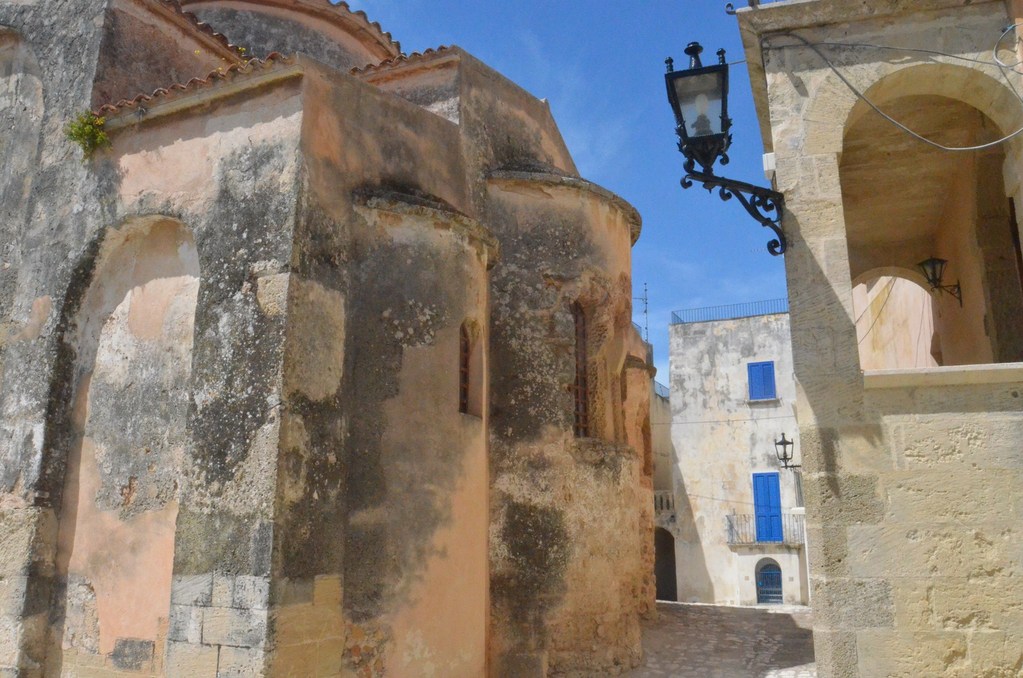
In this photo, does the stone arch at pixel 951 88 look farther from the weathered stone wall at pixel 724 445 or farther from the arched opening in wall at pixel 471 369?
the weathered stone wall at pixel 724 445

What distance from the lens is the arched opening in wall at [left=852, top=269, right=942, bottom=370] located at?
9.54 metres

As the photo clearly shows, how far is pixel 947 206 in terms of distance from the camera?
8438 millimetres

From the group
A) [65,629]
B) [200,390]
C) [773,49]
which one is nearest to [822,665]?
[773,49]

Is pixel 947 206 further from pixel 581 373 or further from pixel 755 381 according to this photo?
pixel 755 381

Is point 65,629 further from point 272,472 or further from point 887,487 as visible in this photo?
point 887,487

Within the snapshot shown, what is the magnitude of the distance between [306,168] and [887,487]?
202 inches

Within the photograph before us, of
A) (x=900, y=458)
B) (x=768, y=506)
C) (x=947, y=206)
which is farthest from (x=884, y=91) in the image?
(x=768, y=506)

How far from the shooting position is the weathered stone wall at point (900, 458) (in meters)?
4.98

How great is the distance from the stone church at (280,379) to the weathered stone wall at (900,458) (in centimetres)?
366

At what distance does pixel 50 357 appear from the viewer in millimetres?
8336

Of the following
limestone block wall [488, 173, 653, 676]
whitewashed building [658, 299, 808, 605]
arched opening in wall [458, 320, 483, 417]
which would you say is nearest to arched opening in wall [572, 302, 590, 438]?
limestone block wall [488, 173, 653, 676]

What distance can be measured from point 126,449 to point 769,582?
64.7ft

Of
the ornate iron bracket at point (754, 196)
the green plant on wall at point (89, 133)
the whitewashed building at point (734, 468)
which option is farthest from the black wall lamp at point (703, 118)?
the whitewashed building at point (734, 468)

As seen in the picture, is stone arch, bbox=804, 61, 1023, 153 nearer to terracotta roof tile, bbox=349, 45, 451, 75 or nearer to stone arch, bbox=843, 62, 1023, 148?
stone arch, bbox=843, 62, 1023, 148
